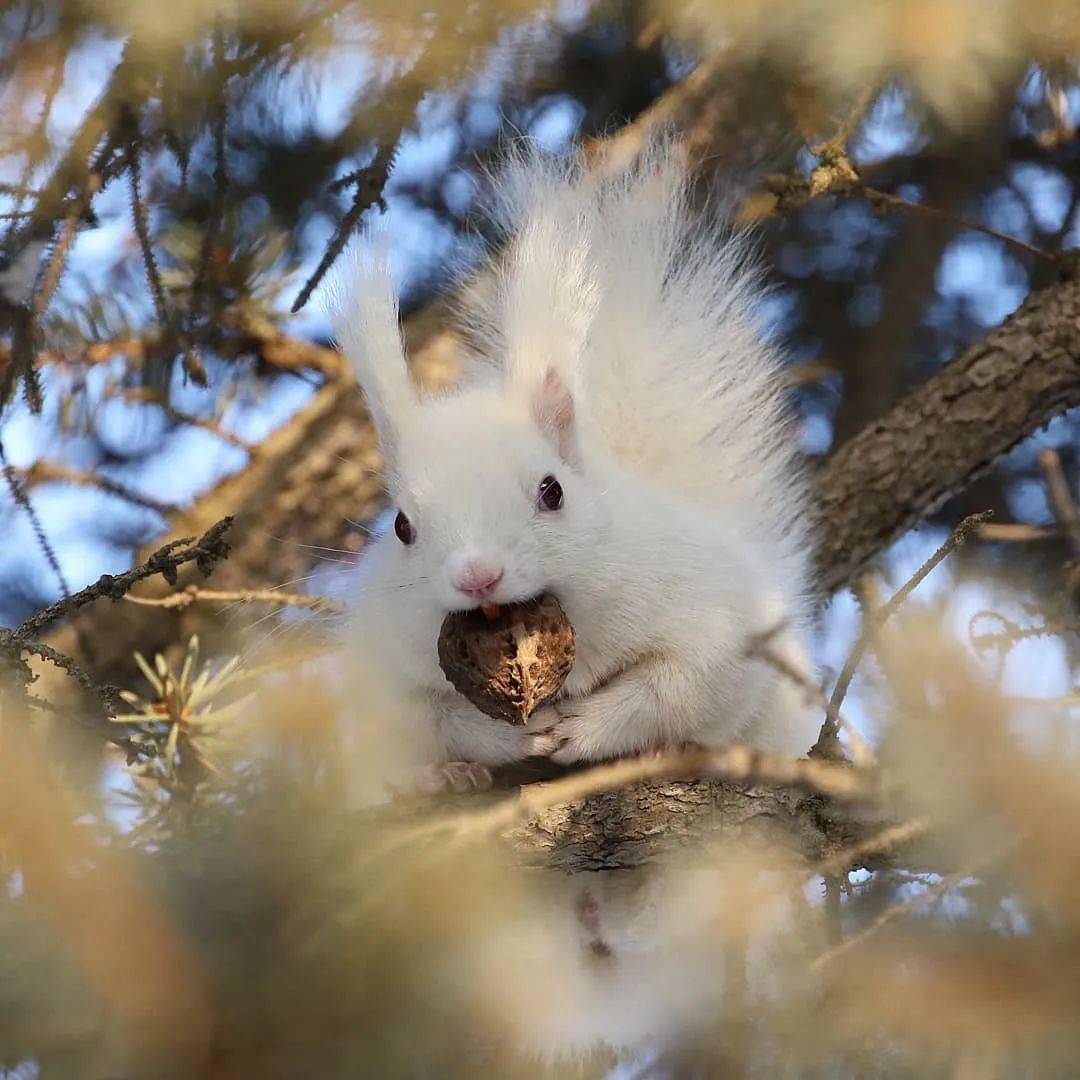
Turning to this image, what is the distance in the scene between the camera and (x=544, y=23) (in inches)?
112

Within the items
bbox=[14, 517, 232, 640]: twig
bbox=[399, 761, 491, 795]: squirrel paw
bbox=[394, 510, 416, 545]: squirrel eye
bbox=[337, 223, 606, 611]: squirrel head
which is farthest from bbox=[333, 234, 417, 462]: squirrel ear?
bbox=[399, 761, 491, 795]: squirrel paw

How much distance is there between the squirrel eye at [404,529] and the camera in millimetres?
2105

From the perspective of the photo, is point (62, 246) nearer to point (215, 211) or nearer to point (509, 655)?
point (215, 211)

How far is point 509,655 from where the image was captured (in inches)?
77.0

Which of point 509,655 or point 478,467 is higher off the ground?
point 478,467

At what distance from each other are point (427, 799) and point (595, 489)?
599mm

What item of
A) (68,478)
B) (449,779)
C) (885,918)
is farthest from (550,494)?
(68,478)

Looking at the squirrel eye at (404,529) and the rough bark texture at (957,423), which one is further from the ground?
the rough bark texture at (957,423)

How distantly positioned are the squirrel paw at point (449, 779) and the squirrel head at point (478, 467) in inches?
13.3

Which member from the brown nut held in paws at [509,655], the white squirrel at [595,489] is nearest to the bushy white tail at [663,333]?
the white squirrel at [595,489]

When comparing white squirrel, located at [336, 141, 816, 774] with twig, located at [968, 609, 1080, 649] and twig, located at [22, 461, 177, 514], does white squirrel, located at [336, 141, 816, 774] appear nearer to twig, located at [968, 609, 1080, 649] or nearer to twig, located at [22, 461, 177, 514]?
twig, located at [968, 609, 1080, 649]

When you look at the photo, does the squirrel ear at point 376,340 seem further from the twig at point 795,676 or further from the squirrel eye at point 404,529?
the twig at point 795,676

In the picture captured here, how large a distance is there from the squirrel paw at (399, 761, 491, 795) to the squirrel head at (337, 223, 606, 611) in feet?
1.11

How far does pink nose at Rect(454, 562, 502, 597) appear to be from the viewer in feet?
6.10
